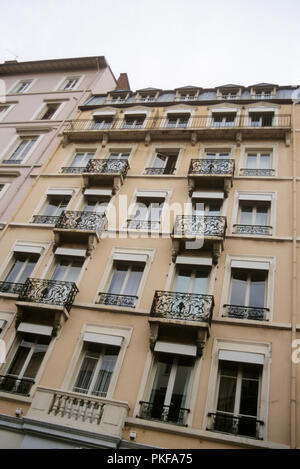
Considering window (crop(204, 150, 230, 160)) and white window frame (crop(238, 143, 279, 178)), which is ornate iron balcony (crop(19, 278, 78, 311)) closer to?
white window frame (crop(238, 143, 279, 178))

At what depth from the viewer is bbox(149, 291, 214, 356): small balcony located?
9039 mm

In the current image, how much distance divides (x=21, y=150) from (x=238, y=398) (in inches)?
545

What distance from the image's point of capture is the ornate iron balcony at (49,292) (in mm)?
10453

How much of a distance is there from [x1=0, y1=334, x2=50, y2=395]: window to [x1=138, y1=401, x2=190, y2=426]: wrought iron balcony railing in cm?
301

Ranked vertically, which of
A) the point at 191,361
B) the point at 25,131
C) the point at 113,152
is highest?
the point at 25,131

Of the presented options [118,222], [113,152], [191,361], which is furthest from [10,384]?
[113,152]

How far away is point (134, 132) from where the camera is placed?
15.9 m

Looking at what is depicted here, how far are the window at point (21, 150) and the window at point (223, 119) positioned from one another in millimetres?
8285

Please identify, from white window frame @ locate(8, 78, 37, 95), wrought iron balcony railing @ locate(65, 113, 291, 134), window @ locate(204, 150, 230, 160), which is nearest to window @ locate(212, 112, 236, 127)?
wrought iron balcony railing @ locate(65, 113, 291, 134)

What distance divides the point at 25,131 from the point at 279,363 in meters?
15.0

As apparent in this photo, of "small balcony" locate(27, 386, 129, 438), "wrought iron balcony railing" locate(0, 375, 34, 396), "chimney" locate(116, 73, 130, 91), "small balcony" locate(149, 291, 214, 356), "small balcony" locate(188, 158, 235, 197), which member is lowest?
"small balcony" locate(27, 386, 129, 438)

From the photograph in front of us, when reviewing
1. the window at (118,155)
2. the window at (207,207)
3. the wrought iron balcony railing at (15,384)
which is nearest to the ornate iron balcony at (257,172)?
the window at (207,207)

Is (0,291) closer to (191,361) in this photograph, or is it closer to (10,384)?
(10,384)

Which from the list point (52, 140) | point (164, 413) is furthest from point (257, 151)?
point (164, 413)
